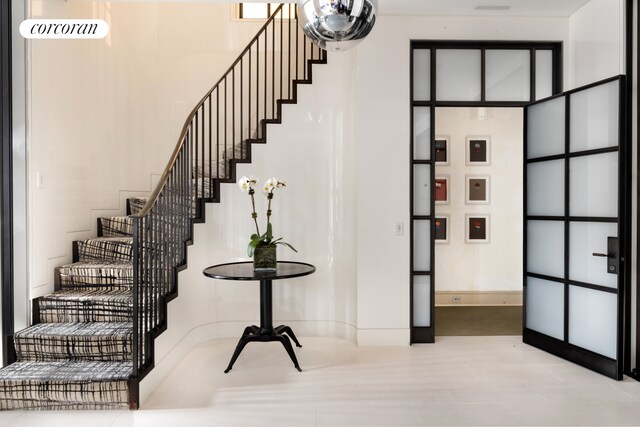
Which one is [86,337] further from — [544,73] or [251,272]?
[544,73]

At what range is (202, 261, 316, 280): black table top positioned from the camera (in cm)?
343

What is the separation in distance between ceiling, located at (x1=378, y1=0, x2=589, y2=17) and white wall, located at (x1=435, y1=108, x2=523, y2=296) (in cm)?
168

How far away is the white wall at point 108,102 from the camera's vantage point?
12.0 feet

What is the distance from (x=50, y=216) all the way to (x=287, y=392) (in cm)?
249

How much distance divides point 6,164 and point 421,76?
369 cm

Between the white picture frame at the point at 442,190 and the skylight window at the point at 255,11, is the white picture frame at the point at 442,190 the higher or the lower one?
the lower one

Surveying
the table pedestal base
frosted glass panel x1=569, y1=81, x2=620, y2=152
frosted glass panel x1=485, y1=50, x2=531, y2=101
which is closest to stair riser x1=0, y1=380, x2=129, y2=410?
the table pedestal base

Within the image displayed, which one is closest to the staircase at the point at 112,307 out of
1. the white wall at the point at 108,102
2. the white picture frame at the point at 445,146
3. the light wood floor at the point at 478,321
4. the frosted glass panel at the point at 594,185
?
the white wall at the point at 108,102

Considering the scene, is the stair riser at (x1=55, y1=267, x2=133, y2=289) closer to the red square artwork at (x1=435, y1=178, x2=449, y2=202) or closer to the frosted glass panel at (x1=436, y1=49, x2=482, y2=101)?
the frosted glass panel at (x1=436, y1=49, x2=482, y2=101)

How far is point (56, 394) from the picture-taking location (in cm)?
289

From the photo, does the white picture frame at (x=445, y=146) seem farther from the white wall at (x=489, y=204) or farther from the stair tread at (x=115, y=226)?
the stair tread at (x=115, y=226)

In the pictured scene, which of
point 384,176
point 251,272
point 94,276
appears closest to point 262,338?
point 251,272

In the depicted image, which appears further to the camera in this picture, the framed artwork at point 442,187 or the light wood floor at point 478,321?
the framed artwork at point 442,187

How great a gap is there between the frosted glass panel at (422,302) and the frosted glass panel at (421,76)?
1807 mm
